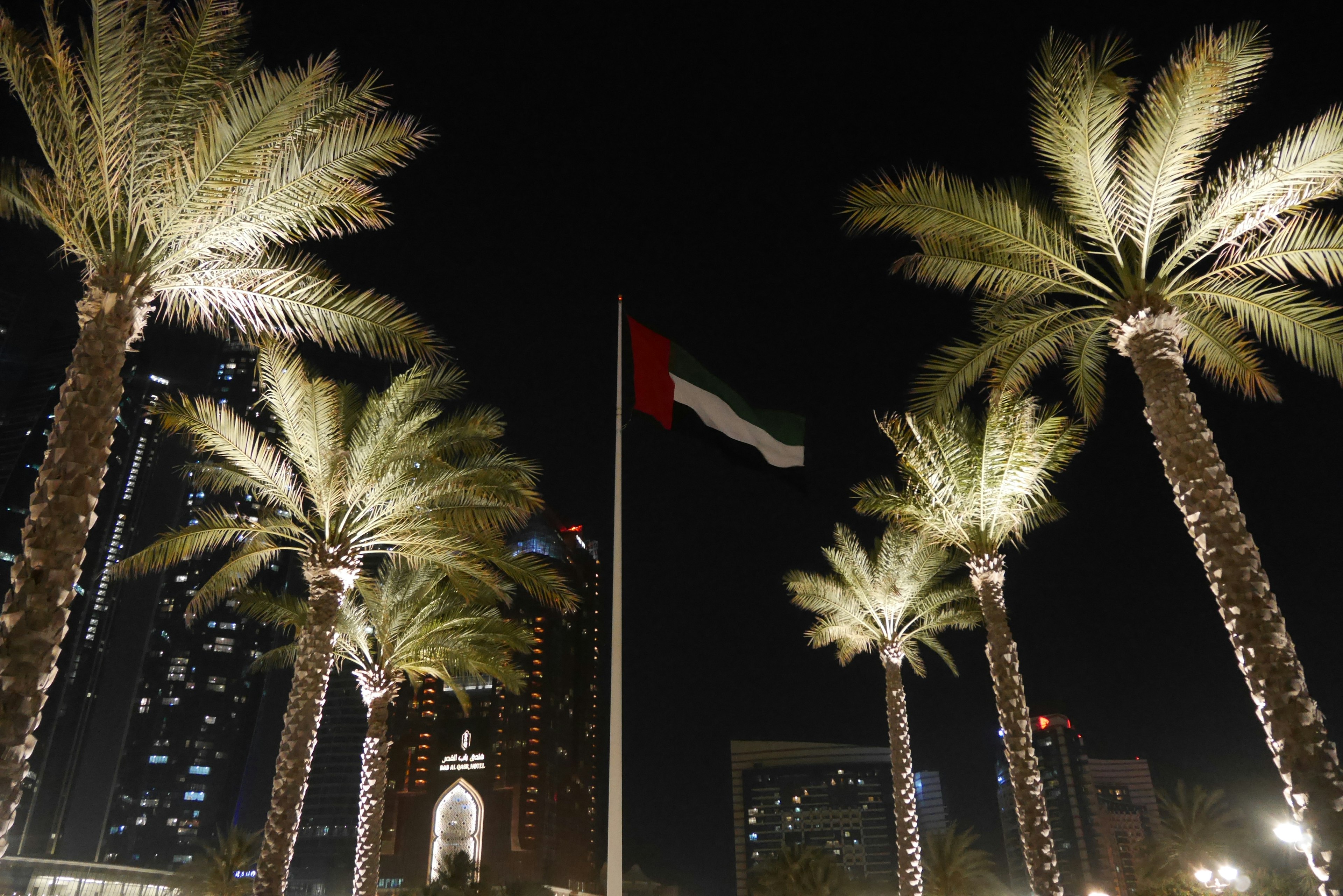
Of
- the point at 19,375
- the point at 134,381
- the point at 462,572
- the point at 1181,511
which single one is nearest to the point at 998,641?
the point at 1181,511

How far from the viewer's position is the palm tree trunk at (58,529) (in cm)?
707

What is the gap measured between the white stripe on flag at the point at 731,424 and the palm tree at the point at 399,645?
10.3 meters

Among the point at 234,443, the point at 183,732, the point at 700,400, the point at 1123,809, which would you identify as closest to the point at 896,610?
the point at 700,400

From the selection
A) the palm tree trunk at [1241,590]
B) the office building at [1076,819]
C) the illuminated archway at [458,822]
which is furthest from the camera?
the office building at [1076,819]

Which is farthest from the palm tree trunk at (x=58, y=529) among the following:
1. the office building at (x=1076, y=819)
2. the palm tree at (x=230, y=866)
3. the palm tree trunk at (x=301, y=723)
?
the office building at (x=1076, y=819)

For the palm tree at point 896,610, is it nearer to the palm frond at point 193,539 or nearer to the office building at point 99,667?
the palm frond at point 193,539

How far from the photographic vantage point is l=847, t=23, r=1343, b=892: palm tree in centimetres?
938

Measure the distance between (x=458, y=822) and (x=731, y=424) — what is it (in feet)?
324

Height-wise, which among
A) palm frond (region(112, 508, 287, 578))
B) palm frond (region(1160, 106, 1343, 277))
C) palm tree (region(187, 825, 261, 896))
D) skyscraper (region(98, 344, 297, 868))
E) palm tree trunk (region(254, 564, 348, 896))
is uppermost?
skyscraper (region(98, 344, 297, 868))

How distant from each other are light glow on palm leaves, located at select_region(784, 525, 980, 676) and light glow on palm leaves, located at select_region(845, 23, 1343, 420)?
1138 cm

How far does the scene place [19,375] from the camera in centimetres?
6050

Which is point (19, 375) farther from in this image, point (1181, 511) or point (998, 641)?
point (1181, 511)

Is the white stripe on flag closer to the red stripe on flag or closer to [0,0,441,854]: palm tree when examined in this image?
the red stripe on flag

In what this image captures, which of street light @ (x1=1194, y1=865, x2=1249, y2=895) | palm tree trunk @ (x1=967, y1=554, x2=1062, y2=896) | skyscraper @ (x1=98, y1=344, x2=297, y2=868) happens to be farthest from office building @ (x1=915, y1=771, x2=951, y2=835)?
palm tree trunk @ (x1=967, y1=554, x2=1062, y2=896)
